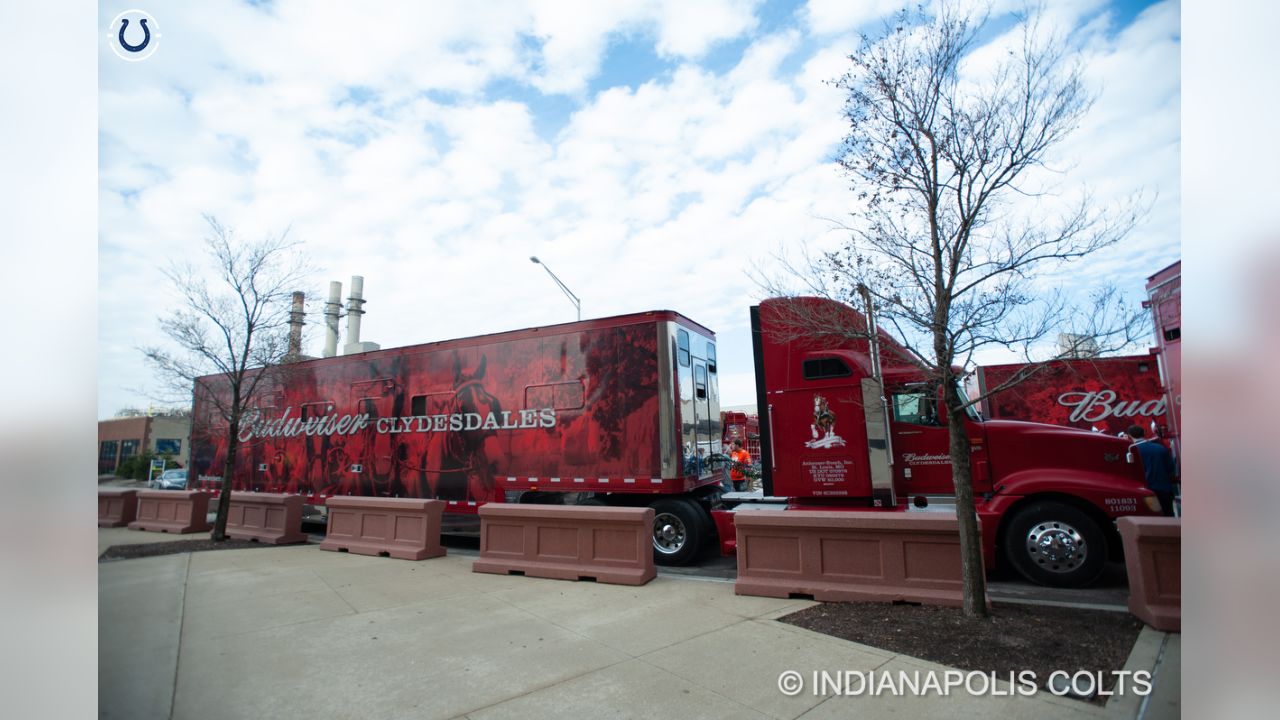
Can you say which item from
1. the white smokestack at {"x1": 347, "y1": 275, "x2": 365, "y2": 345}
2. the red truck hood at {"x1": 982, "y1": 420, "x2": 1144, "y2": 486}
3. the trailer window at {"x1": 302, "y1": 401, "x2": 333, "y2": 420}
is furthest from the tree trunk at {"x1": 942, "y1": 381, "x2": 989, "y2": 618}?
the trailer window at {"x1": 302, "y1": 401, "x2": 333, "y2": 420}

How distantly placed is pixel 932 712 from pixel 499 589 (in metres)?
4.78

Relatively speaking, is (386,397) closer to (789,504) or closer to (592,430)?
(592,430)

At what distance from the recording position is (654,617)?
5.29m

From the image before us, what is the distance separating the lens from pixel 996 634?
4.47 m

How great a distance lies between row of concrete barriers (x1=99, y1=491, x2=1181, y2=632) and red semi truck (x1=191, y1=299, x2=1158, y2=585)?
98 centimetres

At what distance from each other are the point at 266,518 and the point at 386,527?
3710 millimetres

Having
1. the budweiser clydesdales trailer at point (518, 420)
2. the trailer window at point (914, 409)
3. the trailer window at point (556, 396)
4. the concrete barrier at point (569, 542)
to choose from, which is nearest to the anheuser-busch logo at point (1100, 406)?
the trailer window at point (914, 409)

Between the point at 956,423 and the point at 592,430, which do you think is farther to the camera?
the point at 592,430

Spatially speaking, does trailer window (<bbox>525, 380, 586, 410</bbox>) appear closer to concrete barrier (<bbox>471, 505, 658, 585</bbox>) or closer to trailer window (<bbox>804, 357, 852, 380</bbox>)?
concrete barrier (<bbox>471, 505, 658, 585</bbox>)

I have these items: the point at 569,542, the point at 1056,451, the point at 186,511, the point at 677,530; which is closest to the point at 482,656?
the point at 569,542

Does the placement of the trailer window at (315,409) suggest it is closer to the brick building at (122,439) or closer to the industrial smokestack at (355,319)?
Answer: the industrial smokestack at (355,319)

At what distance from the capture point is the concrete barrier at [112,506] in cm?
184
